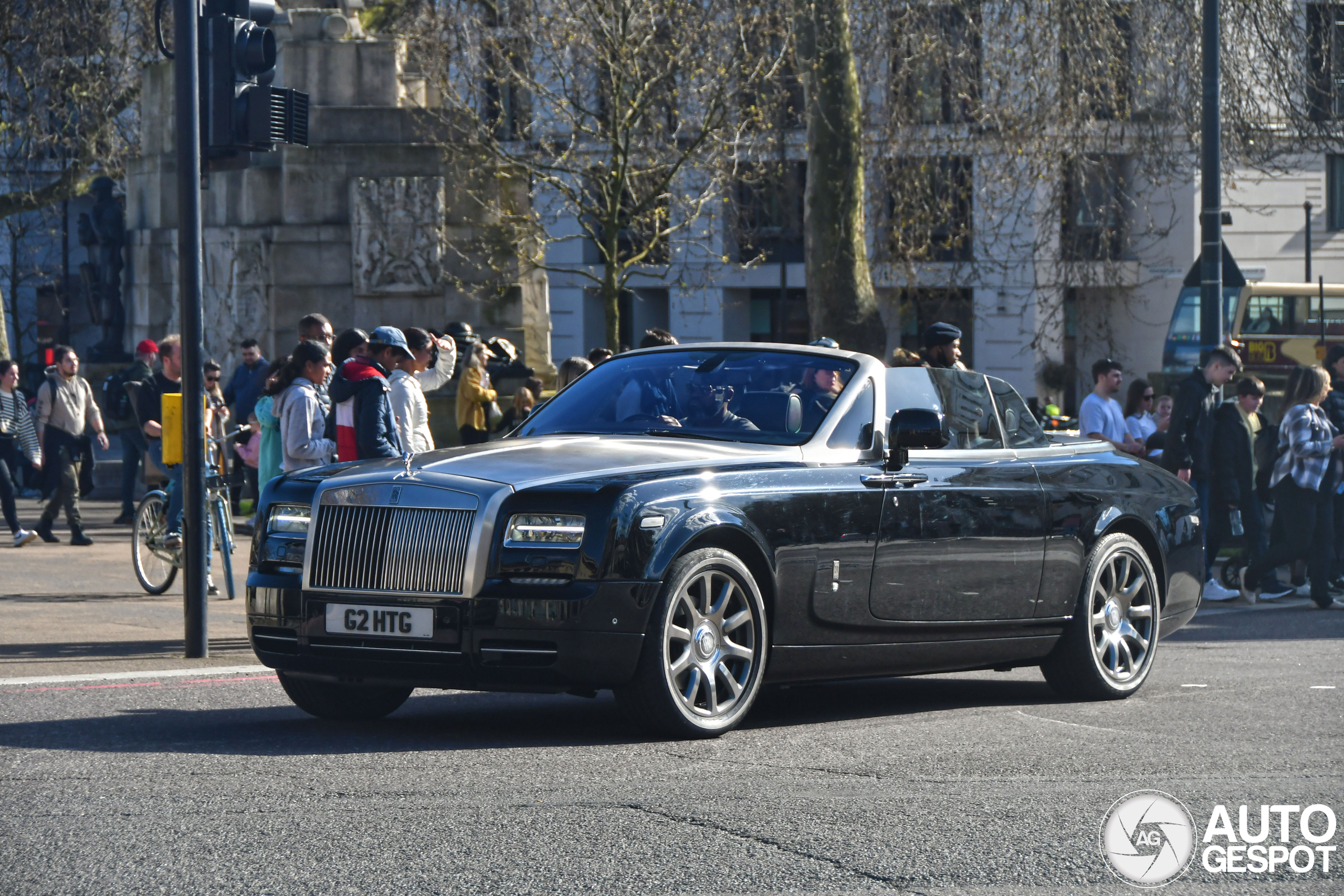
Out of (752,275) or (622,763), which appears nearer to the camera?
(622,763)

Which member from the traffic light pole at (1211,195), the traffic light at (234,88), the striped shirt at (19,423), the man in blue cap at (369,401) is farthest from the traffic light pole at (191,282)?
the traffic light pole at (1211,195)

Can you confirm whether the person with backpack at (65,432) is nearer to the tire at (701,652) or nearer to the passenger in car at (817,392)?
the passenger in car at (817,392)

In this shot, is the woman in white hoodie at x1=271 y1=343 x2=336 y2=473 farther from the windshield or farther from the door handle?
the door handle

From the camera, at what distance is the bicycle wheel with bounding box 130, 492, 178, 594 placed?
14.0m

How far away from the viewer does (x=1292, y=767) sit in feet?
22.9

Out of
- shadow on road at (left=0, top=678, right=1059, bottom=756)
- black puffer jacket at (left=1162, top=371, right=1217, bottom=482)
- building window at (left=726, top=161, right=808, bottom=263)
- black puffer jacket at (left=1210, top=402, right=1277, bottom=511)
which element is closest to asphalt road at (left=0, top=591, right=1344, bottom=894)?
shadow on road at (left=0, top=678, right=1059, bottom=756)

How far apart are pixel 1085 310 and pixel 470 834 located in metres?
47.4

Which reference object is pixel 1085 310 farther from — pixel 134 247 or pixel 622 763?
pixel 622 763

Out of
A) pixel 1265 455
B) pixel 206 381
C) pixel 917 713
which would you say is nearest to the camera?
pixel 917 713

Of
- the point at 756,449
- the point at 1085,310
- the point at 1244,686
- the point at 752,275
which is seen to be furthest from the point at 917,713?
the point at 752,275

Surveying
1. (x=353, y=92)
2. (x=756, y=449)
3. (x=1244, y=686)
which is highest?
(x=353, y=92)

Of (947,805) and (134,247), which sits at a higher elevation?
(134,247)

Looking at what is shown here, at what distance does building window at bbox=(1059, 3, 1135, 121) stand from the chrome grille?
16.2 metres

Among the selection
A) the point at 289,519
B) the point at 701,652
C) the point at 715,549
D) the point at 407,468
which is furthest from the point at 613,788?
the point at 289,519
